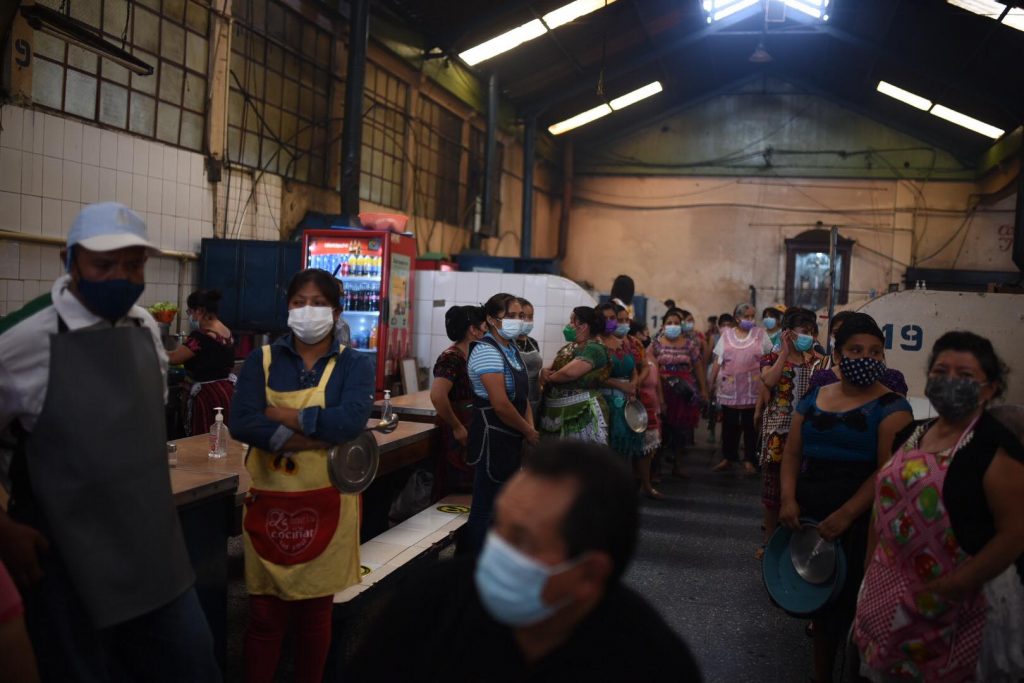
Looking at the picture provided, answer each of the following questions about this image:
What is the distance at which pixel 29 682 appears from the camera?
6.97 feet

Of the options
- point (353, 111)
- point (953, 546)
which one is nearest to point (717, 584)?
point (953, 546)

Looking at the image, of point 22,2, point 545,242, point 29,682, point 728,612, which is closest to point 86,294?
point 29,682

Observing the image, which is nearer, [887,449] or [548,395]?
[887,449]

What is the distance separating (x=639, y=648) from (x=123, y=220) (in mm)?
1816

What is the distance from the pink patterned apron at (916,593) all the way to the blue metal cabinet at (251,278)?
6885mm

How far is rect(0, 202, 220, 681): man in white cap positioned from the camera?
2.23 m

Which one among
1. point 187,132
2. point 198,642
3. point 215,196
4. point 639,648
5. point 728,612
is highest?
point 187,132

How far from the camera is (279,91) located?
10.1 m

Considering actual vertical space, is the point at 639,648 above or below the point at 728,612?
above

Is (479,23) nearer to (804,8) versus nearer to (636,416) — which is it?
(804,8)

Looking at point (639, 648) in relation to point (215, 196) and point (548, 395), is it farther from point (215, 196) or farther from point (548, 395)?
point (215, 196)

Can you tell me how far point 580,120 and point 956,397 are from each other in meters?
16.8

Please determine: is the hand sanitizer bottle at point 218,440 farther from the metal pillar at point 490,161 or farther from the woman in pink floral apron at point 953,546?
the metal pillar at point 490,161

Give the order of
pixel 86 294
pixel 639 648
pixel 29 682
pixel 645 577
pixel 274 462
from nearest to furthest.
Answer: pixel 639 648 → pixel 29 682 → pixel 86 294 → pixel 274 462 → pixel 645 577
